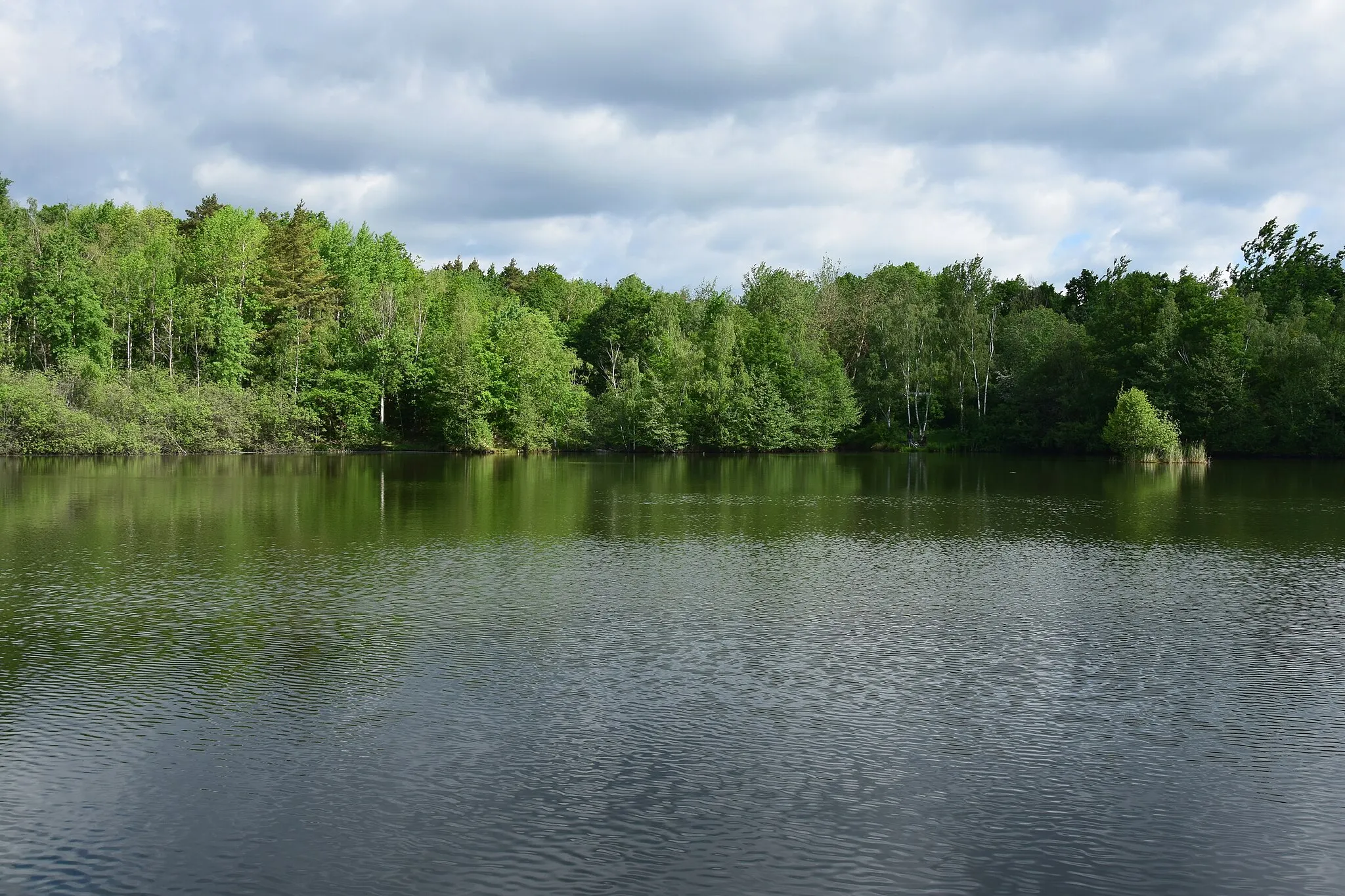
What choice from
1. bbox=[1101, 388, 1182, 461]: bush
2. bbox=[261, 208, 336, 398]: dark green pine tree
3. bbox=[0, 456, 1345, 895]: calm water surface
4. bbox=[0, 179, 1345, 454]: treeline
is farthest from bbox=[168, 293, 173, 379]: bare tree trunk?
bbox=[1101, 388, 1182, 461]: bush

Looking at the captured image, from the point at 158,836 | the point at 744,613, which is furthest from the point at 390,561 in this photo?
the point at 158,836

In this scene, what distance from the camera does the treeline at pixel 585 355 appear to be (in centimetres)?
6856

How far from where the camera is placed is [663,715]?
1291 centimetres

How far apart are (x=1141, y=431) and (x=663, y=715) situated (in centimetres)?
6449

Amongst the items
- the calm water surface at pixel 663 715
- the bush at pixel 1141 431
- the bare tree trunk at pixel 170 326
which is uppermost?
the bare tree trunk at pixel 170 326

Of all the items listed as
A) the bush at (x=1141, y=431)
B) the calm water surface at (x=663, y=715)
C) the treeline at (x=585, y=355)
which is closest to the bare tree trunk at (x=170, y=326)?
the treeline at (x=585, y=355)

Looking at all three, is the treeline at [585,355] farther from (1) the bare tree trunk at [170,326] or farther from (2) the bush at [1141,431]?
(2) the bush at [1141,431]

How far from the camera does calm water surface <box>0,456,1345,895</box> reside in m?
9.15

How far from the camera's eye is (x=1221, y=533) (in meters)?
31.2

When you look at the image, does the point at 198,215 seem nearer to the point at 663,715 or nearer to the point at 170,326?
the point at 170,326

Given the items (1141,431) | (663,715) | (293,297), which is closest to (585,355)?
(293,297)

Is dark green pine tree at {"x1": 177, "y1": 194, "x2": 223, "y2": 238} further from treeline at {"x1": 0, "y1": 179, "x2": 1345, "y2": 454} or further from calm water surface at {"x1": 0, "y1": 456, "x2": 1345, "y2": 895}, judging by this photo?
calm water surface at {"x1": 0, "y1": 456, "x2": 1345, "y2": 895}

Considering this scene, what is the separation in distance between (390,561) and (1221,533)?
23637 millimetres

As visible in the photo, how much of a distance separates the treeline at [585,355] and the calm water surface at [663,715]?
148 feet
